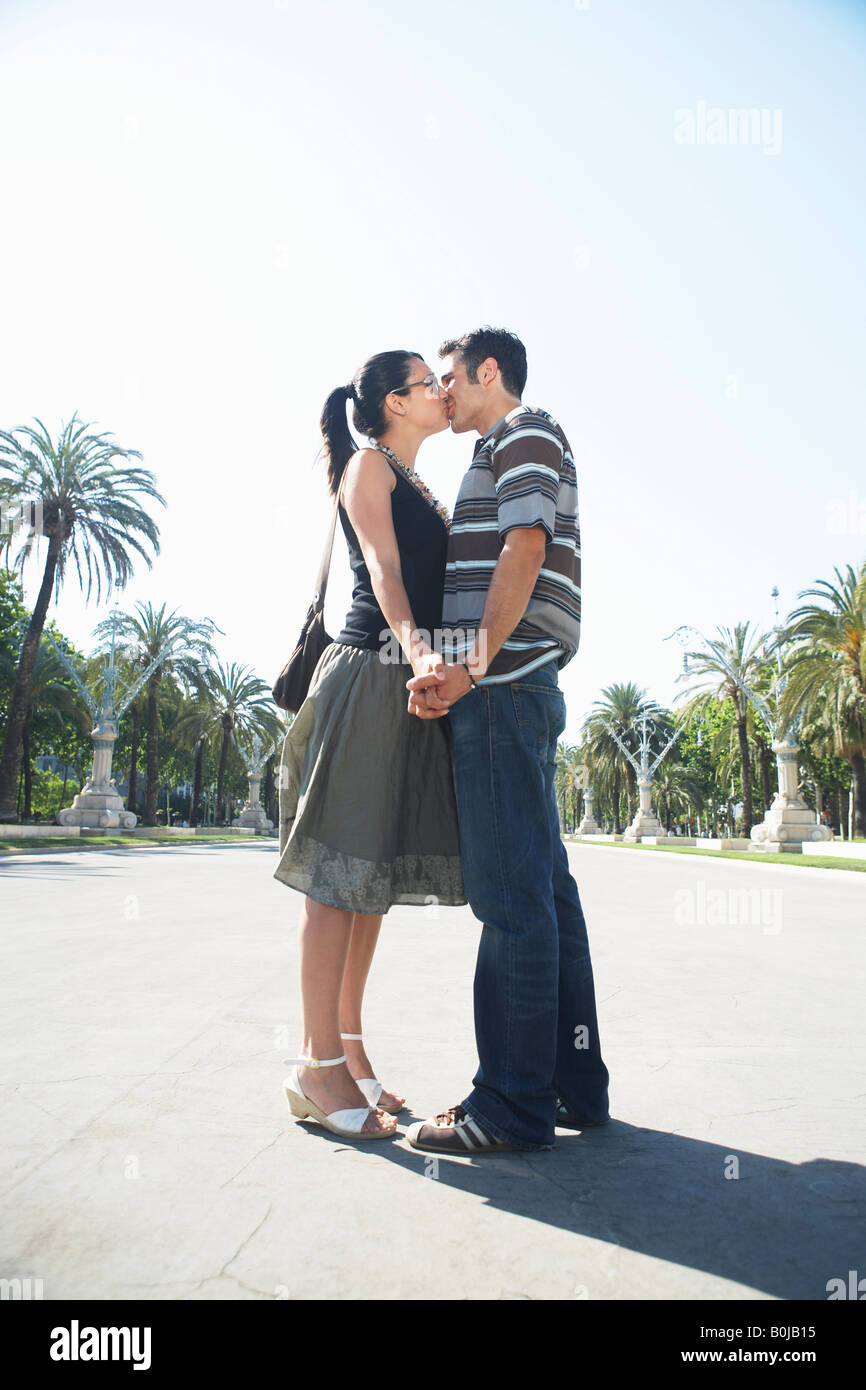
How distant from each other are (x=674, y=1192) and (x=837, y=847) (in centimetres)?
2835

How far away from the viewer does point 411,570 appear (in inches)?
110

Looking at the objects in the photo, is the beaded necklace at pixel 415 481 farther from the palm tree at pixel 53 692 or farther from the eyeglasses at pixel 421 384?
the palm tree at pixel 53 692

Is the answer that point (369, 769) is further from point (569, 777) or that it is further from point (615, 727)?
point (569, 777)

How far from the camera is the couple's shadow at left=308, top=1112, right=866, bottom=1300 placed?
5.41ft

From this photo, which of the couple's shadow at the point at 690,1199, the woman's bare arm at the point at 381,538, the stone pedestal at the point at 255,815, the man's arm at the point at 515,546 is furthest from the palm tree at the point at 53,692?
the couple's shadow at the point at 690,1199

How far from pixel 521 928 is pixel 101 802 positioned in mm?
37427

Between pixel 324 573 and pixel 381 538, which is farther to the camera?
pixel 324 573

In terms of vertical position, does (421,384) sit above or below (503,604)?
above

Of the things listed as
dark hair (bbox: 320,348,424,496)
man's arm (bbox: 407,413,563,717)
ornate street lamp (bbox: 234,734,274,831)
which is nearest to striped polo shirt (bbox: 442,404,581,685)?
man's arm (bbox: 407,413,563,717)

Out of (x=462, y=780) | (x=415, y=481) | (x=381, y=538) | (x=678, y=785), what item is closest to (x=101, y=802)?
(x=415, y=481)

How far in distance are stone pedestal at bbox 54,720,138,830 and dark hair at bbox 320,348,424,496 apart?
35800mm

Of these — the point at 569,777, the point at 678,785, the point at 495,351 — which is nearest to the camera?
the point at 495,351

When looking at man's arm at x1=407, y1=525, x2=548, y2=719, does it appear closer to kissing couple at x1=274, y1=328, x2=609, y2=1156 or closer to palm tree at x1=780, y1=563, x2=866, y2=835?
kissing couple at x1=274, y1=328, x2=609, y2=1156
